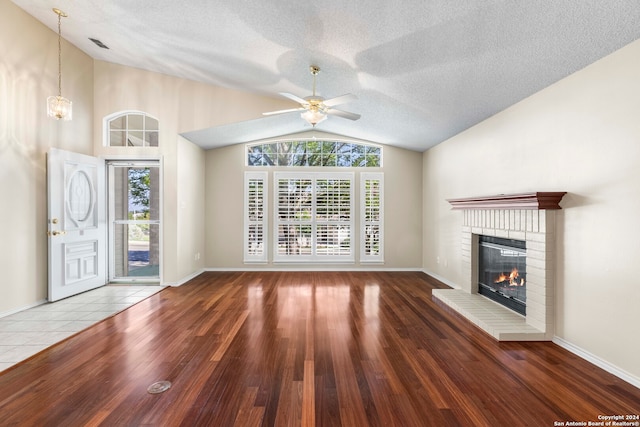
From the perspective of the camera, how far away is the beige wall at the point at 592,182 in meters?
2.24

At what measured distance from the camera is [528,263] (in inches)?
125

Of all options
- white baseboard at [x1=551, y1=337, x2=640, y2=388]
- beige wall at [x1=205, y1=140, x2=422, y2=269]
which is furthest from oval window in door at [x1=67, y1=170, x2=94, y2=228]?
white baseboard at [x1=551, y1=337, x2=640, y2=388]

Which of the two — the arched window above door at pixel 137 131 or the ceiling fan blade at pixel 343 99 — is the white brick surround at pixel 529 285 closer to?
the ceiling fan blade at pixel 343 99

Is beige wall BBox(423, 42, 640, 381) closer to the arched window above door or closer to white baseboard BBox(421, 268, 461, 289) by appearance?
white baseboard BBox(421, 268, 461, 289)

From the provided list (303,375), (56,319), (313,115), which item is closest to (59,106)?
(56,319)

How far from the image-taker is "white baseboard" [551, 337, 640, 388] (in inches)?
86.4

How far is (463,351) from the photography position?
8.92 ft

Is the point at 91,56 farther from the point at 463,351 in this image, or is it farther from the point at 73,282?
the point at 463,351

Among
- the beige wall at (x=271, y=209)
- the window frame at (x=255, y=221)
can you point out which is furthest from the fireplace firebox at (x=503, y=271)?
the window frame at (x=255, y=221)

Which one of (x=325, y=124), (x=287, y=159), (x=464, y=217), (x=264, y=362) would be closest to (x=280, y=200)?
(x=287, y=159)

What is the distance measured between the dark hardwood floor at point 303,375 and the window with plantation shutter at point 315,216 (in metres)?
2.72

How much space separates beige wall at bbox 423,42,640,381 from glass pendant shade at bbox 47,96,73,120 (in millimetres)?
5247

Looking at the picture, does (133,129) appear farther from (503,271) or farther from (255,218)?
(503,271)

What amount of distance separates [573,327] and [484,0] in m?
2.82
